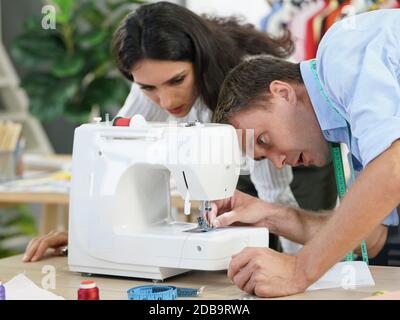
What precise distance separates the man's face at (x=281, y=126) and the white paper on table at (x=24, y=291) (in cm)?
61

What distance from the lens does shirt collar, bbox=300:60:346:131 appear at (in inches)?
77.7

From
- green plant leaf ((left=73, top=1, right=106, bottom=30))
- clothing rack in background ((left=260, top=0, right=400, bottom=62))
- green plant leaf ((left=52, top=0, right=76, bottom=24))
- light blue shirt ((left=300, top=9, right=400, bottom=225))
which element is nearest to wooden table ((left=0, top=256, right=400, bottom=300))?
light blue shirt ((left=300, top=9, right=400, bottom=225))

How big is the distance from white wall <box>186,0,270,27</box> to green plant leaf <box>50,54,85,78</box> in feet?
2.60

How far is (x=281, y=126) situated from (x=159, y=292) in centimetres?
53

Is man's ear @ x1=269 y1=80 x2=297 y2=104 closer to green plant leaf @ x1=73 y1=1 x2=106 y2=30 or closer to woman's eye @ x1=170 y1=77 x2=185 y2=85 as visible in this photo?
woman's eye @ x1=170 y1=77 x2=185 y2=85

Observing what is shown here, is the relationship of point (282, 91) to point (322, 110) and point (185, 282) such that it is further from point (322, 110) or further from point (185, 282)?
point (185, 282)

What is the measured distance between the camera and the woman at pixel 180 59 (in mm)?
2473

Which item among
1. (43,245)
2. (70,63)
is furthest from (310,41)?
(43,245)

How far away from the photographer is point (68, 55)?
501 centimetres

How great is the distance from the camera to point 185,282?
194 centimetres

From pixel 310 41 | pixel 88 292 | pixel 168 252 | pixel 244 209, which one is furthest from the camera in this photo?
pixel 310 41

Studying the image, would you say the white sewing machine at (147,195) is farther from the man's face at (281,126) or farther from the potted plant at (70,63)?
the potted plant at (70,63)
